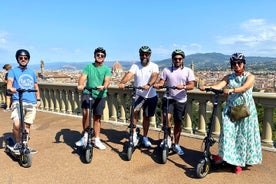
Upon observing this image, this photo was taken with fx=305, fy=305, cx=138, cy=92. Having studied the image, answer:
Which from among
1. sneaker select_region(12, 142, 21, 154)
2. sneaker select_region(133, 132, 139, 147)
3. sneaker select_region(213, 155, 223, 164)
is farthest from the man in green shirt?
sneaker select_region(213, 155, 223, 164)

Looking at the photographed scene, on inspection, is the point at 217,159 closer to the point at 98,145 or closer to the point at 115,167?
the point at 115,167

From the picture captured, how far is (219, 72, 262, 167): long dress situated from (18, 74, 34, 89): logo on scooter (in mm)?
3227

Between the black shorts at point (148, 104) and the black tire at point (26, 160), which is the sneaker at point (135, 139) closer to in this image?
the black shorts at point (148, 104)

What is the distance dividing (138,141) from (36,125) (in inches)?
136

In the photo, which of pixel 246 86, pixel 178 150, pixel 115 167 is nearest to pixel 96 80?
pixel 115 167

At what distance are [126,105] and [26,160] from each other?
3709 millimetres

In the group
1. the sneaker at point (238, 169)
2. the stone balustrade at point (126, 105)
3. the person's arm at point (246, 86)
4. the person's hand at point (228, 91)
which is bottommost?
the sneaker at point (238, 169)

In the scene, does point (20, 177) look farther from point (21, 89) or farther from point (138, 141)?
point (138, 141)

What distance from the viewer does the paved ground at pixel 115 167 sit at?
14.6 ft

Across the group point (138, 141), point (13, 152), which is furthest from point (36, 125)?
point (138, 141)

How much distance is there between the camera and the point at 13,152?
520 centimetres

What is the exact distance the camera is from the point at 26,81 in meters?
5.14

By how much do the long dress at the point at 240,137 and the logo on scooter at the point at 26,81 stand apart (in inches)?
127

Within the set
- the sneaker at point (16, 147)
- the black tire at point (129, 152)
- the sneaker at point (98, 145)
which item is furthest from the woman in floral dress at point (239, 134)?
the sneaker at point (16, 147)
